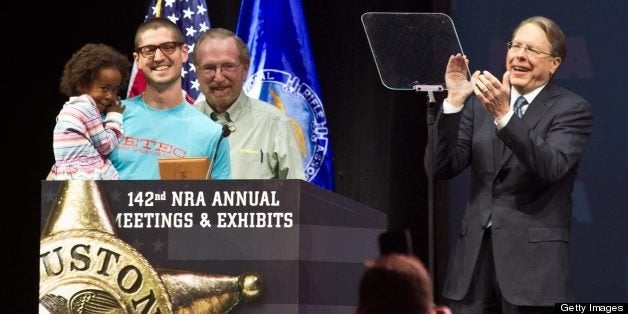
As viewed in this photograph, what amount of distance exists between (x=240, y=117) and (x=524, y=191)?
119cm

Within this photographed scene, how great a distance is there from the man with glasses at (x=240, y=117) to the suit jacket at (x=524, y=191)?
2.07 ft

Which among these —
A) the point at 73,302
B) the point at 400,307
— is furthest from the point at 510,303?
the point at 400,307

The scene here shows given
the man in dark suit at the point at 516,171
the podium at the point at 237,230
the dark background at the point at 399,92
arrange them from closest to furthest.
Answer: the podium at the point at 237,230, the man in dark suit at the point at 516,171, the dark background at the point at 399,92

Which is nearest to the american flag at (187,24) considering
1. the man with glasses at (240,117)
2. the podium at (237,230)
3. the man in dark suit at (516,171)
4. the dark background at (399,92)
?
the dark background at (399,92)

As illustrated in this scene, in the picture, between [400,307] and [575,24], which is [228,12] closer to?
[575,24]

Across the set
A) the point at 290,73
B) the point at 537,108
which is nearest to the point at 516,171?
the point at 537,108

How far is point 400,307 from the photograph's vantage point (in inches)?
78.3

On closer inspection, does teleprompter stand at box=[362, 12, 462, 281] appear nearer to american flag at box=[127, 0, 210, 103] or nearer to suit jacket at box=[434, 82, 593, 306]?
suit jacket at box=[434, 82, 593, 306]

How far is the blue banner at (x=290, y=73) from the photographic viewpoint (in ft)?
18.2

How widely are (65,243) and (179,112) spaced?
134 centimetres

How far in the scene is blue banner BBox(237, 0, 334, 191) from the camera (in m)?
5.55

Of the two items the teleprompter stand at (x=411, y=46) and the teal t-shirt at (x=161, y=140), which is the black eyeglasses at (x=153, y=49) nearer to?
the teal t-shirt at (x=161, y=140)

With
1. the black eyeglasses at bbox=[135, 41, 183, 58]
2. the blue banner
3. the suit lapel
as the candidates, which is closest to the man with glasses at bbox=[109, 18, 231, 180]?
the black eyeglasses at bbox=[135, 41, 183, 58]

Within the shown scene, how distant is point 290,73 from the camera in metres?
→ 5.63
